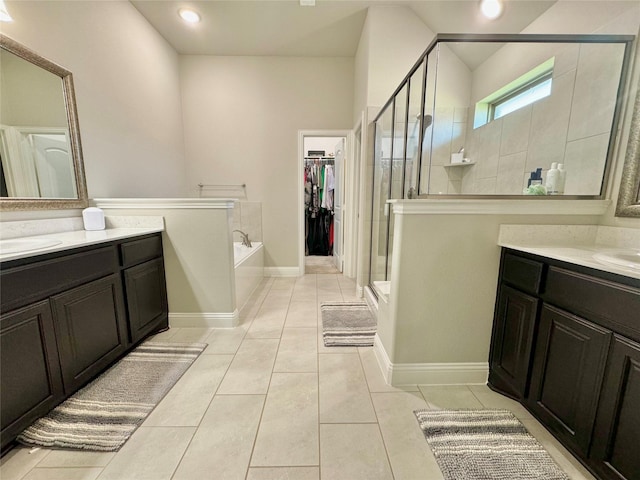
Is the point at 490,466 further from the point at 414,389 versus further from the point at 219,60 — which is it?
the point at 219,60

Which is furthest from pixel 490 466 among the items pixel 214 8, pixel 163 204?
pixel 214 8

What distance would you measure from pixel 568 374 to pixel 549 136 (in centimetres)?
165

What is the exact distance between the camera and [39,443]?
1.17 metres

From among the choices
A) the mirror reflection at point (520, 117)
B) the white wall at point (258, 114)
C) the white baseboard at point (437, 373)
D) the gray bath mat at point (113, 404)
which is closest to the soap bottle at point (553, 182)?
the mirror reflection at point (520, 117)

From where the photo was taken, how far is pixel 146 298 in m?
1.97

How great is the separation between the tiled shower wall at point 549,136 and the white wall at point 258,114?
142cm

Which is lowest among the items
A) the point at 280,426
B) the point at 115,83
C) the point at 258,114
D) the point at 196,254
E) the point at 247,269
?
the point at 280,426

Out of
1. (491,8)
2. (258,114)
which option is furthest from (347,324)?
(491,8)

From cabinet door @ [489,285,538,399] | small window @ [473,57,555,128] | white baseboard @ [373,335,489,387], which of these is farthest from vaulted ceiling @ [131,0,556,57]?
white baseboard @ [373,335,489,387]

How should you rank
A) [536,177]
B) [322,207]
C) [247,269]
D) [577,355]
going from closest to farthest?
[577,355]
[536,177]
[247,269]
[322,207]

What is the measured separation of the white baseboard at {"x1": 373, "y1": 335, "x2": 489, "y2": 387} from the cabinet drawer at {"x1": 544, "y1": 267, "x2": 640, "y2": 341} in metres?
0.67

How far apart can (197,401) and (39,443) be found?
65 centimetres

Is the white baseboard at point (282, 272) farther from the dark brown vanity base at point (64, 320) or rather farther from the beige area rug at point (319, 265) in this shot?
the dark brown vanity base at point (64, 320)

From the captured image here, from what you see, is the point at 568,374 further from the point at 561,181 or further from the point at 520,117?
the point at 520,117
